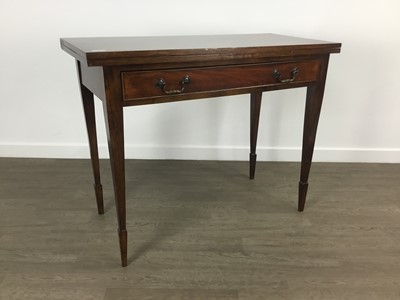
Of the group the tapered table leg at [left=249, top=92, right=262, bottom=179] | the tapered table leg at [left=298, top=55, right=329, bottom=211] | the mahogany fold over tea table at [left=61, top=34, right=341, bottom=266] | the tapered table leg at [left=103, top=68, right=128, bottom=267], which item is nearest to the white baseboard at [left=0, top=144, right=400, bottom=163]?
the tapered table leg at [left=249, top=92, right=262, bottom=179]

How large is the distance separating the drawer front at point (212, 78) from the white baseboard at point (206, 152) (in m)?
0.93

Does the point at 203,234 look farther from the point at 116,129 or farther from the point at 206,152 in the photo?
the point at 206,152

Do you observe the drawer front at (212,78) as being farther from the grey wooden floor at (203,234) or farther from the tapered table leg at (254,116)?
the grey wooden floor at (203,234)

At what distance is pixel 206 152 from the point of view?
7.53 ft

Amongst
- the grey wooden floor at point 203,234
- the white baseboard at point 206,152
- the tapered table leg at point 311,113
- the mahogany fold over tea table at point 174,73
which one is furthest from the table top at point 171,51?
the white baseboard at point 206,152

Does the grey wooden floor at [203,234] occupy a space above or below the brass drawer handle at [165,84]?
below

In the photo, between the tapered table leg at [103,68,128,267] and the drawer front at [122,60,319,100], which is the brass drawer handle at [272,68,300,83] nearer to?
the drawer front at [122,60,319,100]

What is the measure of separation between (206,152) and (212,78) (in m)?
1.11

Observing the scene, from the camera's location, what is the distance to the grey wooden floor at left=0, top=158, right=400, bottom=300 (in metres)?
1.28

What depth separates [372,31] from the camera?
79.8 inches

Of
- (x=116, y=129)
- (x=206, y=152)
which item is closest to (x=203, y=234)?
(x=116, y=129)

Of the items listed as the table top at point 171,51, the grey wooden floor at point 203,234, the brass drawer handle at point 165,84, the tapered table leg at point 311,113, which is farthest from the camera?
the tapered table leg at point 311,113

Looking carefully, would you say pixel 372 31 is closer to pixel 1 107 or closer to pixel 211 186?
pixel 211 186

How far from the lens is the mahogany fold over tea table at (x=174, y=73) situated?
108cm
